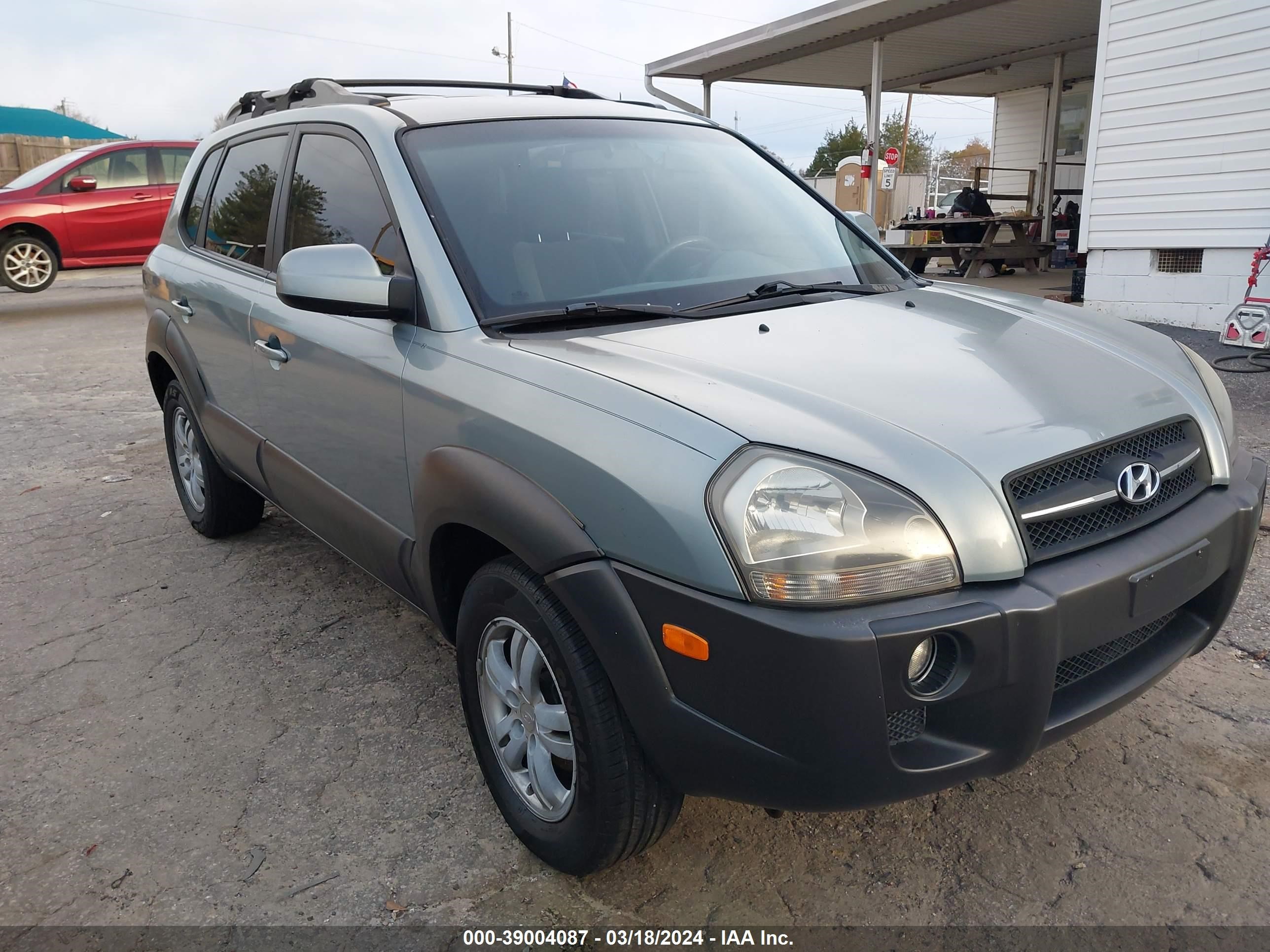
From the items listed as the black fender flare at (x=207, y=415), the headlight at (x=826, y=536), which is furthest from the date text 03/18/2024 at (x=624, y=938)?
the black fender flare at (x=207, y=415)

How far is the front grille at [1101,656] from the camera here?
193 cm

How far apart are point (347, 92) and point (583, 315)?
151 centimetres

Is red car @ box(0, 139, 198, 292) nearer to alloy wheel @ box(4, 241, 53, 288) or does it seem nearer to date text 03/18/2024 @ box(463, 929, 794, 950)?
alloy wheel @ box(4, 241, 53, 288)

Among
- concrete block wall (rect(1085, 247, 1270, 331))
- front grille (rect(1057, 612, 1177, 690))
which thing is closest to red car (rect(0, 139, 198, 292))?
concrete block wall (rect(1085, 247, 1270, 331))

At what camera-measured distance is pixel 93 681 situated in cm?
329

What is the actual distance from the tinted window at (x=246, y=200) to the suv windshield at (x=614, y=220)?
A: 39.7 inches

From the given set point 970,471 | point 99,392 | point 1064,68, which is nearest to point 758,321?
point 970,471

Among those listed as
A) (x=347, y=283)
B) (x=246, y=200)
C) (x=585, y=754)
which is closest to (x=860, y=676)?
(x=585, y=754)

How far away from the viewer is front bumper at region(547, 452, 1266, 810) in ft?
5.44

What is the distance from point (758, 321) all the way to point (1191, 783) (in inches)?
63.6

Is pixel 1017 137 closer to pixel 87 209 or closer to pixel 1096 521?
pixel 87 209

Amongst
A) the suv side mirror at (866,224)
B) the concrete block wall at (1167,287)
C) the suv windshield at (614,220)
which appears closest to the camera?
the suv windshield at (614,220)

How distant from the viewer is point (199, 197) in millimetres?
4254

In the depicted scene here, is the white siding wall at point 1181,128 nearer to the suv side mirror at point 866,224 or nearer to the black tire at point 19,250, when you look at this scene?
the suv side mirror at point 866,224
